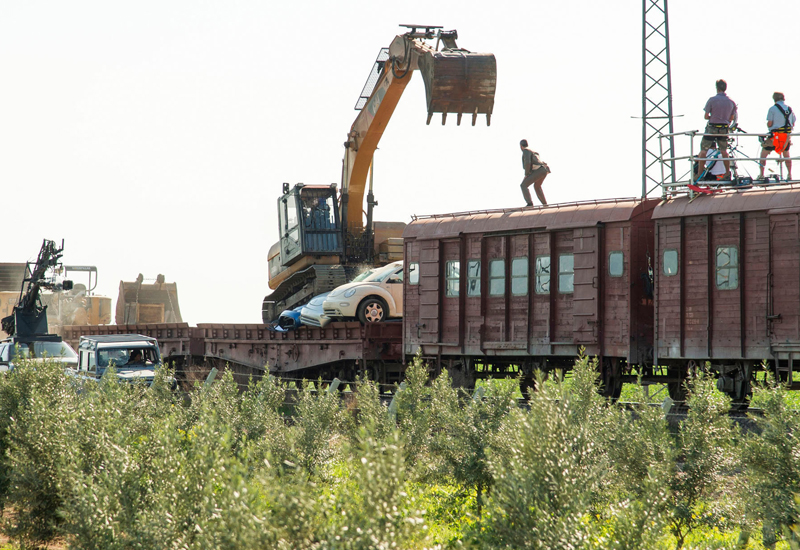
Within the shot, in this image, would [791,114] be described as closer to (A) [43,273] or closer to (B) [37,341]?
(B) [37,341]

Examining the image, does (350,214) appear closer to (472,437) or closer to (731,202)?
(731,202)

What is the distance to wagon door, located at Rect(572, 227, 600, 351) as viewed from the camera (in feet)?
56.7

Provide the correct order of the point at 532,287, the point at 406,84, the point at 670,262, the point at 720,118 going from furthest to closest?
the point at 406,84
the point at 532,287
the point at 670,262
the point at 720,118

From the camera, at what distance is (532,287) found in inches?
727

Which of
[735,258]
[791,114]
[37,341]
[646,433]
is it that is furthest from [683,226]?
[37,341]

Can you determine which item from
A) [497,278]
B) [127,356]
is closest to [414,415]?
[497,278]

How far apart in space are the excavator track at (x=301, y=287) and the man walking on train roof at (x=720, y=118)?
484 inches

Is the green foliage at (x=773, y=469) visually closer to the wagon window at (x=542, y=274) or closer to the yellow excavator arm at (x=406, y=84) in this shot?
the wagon window at (x=542, y=274)

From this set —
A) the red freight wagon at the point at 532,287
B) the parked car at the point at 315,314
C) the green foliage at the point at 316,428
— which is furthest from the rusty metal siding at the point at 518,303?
the parked car at the point at 315,314

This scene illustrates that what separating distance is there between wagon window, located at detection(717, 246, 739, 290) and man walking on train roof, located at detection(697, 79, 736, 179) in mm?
1516

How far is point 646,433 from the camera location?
10.4 m

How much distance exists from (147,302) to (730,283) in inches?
1268

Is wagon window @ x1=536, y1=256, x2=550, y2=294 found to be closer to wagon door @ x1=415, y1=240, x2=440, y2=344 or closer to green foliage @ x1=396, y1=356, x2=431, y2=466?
wagon door @ x1=415, y1=240, x2=440, y2=344

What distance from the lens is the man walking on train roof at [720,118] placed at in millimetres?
16172
